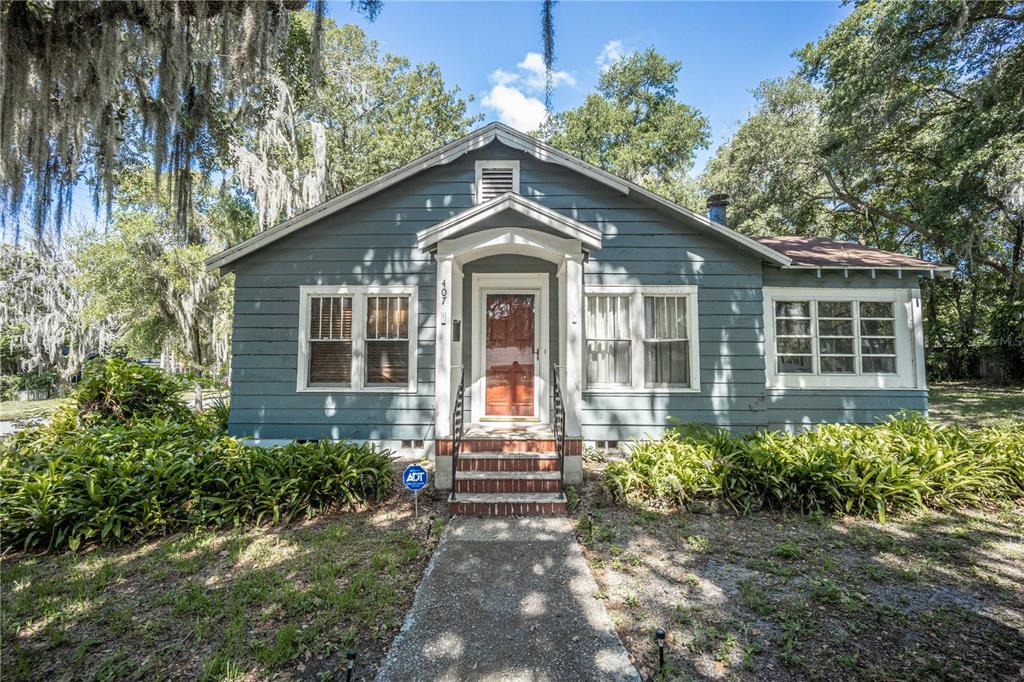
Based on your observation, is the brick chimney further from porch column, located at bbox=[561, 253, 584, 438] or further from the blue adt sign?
the blue adt sign

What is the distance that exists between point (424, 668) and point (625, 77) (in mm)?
31495

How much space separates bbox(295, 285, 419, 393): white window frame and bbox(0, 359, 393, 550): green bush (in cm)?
153

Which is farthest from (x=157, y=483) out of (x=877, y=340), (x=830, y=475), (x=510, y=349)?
(x=877, y=340)

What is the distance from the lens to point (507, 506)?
15.3 ft

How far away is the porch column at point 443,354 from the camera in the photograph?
5.14 metres

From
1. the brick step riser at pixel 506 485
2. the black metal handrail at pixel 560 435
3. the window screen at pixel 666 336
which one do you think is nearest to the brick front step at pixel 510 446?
the black metal handrail at pixel 560 435

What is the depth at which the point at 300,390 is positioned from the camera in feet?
22.4

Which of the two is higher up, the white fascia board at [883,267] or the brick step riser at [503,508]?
the white fascia board at [883,267]

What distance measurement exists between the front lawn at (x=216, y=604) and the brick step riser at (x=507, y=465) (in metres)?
0.97

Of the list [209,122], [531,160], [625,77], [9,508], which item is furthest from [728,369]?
[625,77]

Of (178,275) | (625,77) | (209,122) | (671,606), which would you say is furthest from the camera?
(625,77)

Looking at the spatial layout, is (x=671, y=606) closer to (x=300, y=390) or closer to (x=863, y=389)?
(x=300, y=390)

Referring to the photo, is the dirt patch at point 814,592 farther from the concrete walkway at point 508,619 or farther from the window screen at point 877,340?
the window screen at point 877,340

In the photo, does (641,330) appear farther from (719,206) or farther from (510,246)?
(719,206)
